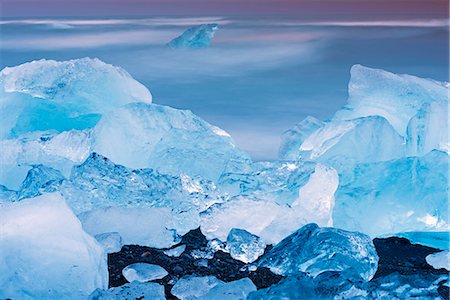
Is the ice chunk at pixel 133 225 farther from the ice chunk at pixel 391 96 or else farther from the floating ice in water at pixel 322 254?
the ice chunk at pixel 391 96

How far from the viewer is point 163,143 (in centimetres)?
277

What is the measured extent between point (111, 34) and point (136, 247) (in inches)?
311

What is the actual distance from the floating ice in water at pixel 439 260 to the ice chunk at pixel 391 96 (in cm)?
117

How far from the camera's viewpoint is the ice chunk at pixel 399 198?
7.91ft

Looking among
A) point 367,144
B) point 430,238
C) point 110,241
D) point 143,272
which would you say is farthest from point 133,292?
point 367,144

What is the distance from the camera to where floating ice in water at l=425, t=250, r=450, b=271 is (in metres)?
2.01

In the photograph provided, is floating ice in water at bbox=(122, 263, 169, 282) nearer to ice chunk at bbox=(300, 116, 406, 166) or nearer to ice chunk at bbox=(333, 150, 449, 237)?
ice chunk at bbox=(333, 150, 449, 237)

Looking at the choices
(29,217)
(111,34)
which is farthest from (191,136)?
(111,34)

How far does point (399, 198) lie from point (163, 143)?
95 centimetres

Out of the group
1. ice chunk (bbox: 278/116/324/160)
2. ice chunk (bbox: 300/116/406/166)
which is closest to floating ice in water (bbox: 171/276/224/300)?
ice chunk (bbox: 300/116/406/166)

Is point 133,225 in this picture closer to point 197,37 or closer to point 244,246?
point 244,246

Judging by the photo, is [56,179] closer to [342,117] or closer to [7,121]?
[7,121]

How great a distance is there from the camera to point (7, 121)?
328 centimetres

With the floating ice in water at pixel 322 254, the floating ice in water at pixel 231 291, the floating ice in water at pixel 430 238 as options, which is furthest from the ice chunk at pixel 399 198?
the floating ice in water at pixel 231 291
